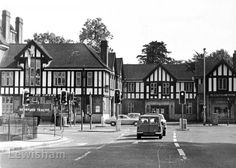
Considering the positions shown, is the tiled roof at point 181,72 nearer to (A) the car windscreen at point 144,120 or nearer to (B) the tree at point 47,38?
(B) the tree at point 47,38

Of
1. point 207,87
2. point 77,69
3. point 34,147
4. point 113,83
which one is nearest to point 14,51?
point 77,69

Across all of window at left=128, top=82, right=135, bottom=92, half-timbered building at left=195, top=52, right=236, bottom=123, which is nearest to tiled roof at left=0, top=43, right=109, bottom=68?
window at left=128, top=82, right=135, bottom=92

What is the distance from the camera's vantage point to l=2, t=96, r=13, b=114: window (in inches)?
2383

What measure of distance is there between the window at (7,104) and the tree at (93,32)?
3007cm

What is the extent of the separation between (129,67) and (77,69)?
22429 mm

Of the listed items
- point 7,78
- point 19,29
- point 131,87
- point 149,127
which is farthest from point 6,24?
point 149,127

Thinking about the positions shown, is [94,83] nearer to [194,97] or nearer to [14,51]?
[14,51]

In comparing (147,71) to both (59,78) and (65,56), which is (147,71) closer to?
(65,56)

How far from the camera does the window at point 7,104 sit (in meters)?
60.5

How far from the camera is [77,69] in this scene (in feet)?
200

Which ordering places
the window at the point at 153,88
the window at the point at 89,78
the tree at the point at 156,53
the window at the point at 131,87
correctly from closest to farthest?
the window at the point at 89,78
the window at the point at 153,88
the window at the point at 131,87
the tree at the point at 156,53

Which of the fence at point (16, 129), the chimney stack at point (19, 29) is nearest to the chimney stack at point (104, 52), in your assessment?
the chimney stack at point (19, 29)

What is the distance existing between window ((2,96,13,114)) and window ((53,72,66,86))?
608 centimetres

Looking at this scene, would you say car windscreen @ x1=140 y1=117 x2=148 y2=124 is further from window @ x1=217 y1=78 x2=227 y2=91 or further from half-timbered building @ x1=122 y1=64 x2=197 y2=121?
half-timbered building @ x1=122 y1=64 x2=197 y2=121
